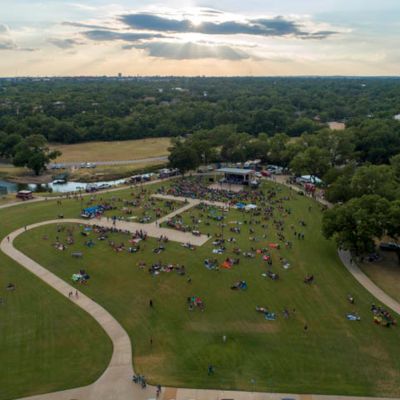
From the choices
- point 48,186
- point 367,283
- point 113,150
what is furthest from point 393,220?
point 113,150

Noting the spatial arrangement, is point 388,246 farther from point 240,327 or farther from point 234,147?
point 234,147

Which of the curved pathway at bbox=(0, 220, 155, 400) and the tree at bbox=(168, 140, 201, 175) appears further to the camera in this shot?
the tree at bbox=(168, 140, 201, 175)

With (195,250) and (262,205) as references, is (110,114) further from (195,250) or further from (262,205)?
(195,250)

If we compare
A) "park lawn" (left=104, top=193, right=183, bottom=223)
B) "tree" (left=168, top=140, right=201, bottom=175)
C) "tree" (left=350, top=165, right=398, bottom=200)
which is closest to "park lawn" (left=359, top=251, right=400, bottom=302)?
"tree" (left=350, top=165, right=398, bottom=200)

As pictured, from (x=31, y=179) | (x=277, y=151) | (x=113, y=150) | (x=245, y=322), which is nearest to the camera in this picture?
(x=245, y=322)

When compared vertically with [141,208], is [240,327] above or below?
above

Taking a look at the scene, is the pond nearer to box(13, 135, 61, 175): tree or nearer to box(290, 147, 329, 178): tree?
box(13, 135, 61, 175): tree

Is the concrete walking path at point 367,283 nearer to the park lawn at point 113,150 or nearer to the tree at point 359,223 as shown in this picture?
the tree at point 359,223
